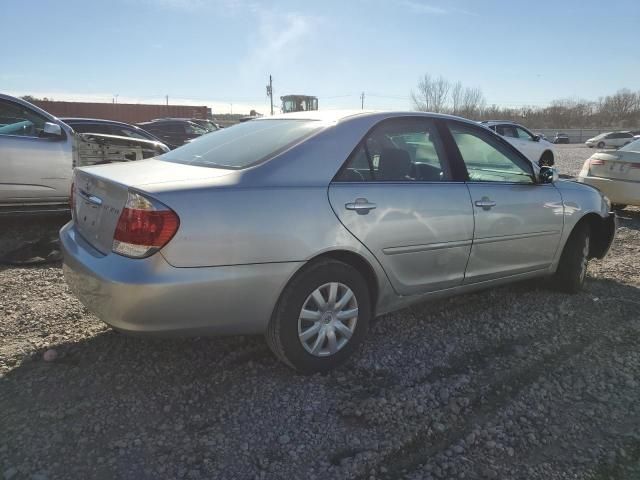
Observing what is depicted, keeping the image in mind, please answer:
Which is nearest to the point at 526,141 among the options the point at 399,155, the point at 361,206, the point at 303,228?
the point at 399,155

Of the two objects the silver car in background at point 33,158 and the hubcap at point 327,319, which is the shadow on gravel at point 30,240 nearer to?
the silver car in background at point 33,158

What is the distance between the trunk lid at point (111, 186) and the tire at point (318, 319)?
0.76 metres

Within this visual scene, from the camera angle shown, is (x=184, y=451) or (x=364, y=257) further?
(x=364, y=257)

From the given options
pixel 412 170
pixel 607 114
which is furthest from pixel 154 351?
pixel 607 114

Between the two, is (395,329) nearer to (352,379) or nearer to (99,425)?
(352,379)

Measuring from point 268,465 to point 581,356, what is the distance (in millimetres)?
2304

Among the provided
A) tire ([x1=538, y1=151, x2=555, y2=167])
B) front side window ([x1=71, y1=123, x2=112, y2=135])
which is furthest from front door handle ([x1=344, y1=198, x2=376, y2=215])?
tire ([x1=538, y1=151, x2=555, y2=167])

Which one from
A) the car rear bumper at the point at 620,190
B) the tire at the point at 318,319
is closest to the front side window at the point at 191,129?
the car rear bumper at the point at 620,190

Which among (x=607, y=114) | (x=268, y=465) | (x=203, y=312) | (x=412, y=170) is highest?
(x=607, y=114)

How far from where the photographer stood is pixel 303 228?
2744 millimetres

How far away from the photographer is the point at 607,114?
298 feet

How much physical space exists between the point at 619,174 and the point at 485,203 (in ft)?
17.7

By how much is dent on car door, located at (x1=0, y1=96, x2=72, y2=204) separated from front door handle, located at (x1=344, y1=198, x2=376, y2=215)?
4627 mm

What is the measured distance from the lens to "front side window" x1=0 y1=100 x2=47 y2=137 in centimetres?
592
